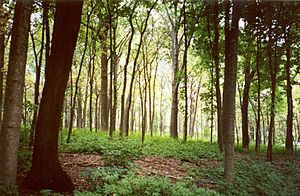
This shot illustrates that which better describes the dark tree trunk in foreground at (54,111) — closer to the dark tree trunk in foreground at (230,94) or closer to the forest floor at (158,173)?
the forest floor at (158,173)

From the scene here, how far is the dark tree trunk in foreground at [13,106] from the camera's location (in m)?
4.69

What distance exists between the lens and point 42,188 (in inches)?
203

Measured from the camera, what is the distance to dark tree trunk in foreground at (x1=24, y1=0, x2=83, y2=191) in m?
5.27

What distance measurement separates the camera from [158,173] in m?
7.59

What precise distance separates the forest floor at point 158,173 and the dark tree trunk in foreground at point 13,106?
1.79 feet

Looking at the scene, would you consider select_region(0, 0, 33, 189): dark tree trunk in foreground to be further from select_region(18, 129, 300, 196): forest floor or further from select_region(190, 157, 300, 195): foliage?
select_region(190, 157, 300, 195): foliage

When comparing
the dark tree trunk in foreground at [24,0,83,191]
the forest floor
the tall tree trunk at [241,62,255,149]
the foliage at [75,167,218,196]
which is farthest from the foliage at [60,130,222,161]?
the tall tree trunk at [241,62,255,149]

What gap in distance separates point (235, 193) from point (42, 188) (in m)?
4.42

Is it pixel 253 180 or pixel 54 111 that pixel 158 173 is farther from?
pixel 54 111

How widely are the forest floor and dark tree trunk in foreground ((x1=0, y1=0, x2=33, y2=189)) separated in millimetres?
545

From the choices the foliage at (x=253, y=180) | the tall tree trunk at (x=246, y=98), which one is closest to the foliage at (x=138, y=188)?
the foliage at (x=253, y=180)

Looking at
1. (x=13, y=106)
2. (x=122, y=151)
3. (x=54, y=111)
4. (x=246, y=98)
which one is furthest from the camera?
(x=246, y=98)

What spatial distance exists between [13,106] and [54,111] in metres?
0.79

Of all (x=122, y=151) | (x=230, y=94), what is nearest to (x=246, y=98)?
(x=230, y=94)
